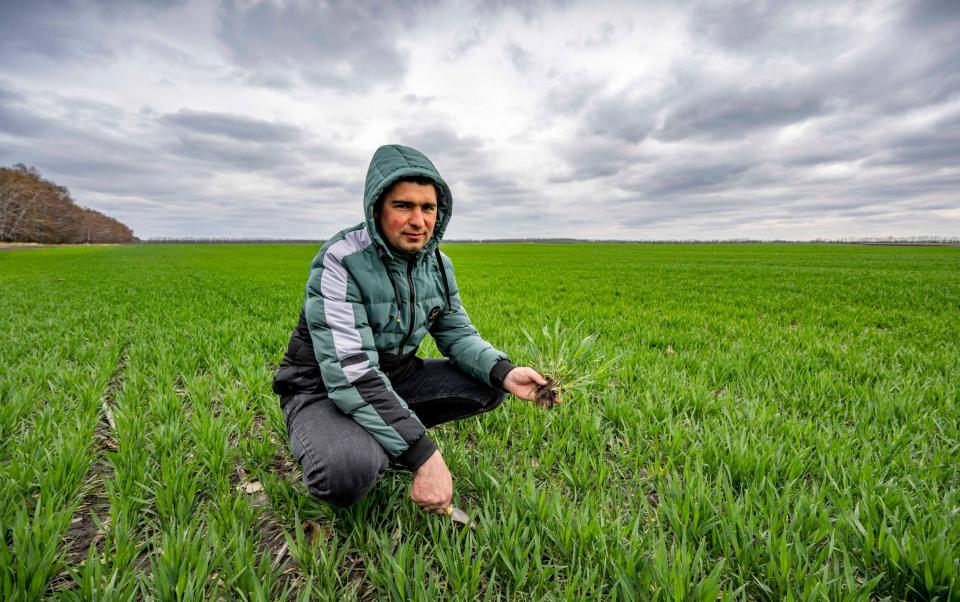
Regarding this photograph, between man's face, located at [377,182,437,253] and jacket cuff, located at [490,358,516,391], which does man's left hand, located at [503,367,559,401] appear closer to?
jacket cuff, located at [490,358,516,391]

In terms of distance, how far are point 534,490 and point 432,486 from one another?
1.87 feet

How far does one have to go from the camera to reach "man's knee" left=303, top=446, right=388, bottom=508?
1.81 meters

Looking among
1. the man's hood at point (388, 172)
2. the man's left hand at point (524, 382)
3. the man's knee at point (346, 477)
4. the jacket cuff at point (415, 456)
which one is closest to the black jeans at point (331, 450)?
the man's knee at point (346, 477)

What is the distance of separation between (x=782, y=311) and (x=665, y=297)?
276 centimetres

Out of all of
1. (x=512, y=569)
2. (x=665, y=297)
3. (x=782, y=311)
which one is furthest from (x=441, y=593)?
(x=665, y=297)

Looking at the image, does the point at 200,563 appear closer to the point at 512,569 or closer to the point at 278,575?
the point at 278,575

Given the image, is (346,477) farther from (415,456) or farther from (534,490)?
(534,490)

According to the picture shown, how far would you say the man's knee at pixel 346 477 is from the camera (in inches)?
71.1

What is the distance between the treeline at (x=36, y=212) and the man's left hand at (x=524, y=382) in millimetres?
99764

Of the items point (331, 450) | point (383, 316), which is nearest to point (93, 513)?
point (331, 450)

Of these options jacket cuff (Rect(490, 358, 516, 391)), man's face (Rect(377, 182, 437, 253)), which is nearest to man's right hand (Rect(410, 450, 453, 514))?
jacket cuff (Rect(490, 358, 516, 391))

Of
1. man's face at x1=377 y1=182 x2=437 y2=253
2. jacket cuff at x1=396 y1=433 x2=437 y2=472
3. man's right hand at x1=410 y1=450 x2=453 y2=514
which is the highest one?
man's face at x1=377 y1=182 x2=437 y2=253

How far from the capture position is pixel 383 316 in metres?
2.30

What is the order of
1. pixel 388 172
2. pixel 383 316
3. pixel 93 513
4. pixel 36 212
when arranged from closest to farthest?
1. pixel 93 513
2. pixel 388 172
3. pixel 383 316
4. pixel 36 212
